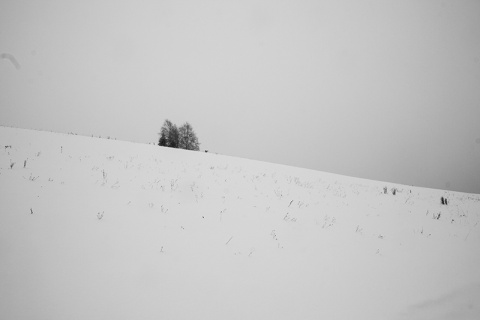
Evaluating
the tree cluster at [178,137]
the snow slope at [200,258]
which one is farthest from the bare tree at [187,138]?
the snow slope at [200,258]

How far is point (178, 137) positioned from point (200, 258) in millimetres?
37696

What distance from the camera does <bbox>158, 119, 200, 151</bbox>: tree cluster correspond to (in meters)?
37.8

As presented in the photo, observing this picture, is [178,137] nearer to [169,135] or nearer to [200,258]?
[169,135]

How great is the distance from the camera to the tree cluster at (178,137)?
3775 centimetres

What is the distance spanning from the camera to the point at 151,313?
2506 mm

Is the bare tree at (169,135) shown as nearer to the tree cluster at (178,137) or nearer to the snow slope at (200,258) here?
the tree cluster at (178,137)

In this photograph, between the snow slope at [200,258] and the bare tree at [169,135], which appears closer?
the snow slope at [200,258]

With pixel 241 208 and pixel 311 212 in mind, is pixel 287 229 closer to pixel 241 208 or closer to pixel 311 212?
pixel 241 208

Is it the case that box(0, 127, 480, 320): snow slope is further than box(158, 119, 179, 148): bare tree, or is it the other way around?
box(158, 119, 179, 148): bare tree

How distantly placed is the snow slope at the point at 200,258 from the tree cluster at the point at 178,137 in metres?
32.0

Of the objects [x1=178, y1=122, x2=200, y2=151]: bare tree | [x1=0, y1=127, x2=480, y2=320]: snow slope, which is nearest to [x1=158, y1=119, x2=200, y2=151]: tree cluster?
[x1=178, y1=122, x2=200, y2=151]: bare tree

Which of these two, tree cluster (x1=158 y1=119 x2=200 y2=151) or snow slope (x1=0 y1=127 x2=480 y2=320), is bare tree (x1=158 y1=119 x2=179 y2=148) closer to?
tree cluster (x1=158 y1=119 x2=200 y2=151)

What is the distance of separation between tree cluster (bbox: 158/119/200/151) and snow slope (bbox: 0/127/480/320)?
32.0 m

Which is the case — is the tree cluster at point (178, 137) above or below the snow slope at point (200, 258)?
above
